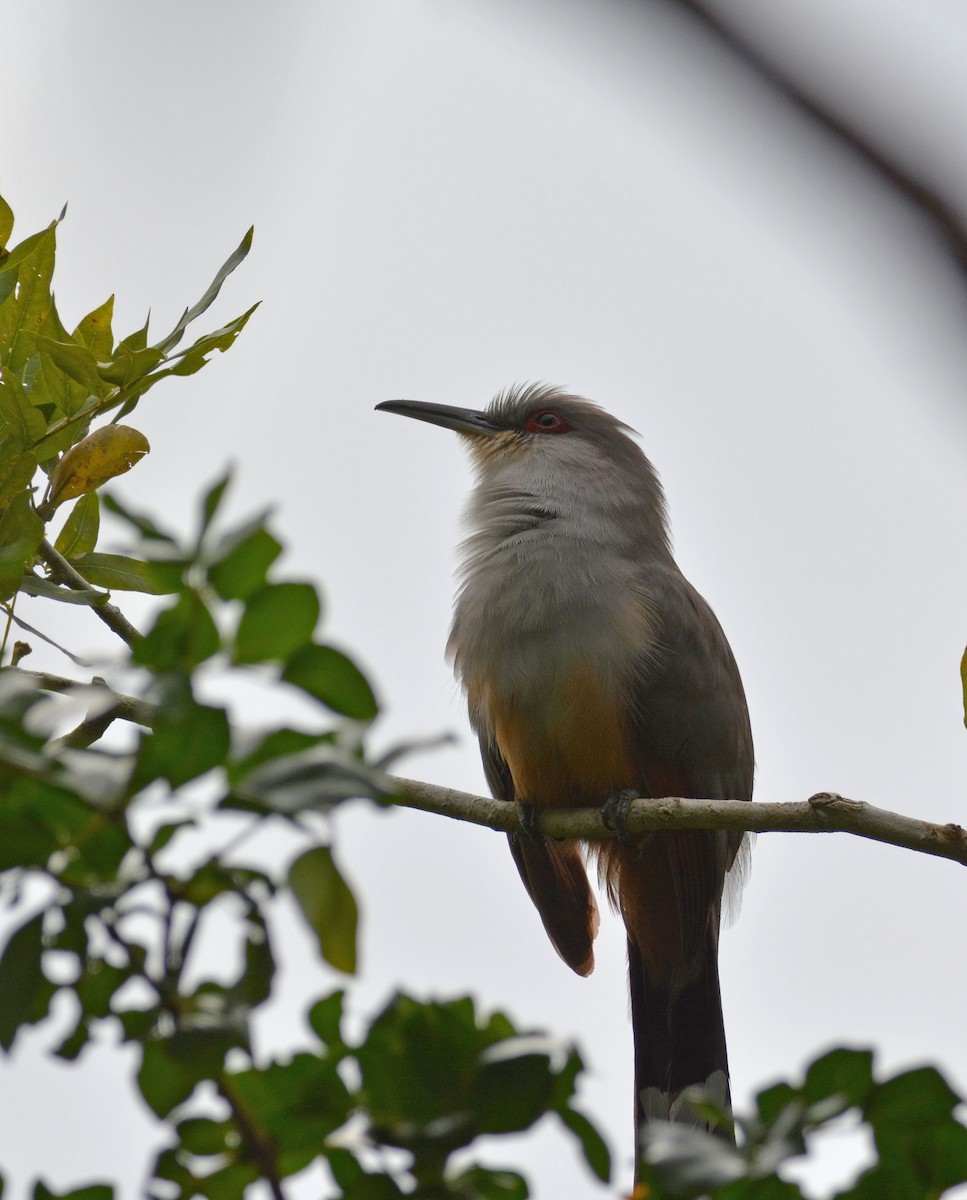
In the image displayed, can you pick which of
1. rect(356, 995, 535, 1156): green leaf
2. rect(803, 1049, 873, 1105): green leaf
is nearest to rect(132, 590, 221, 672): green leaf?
rect(356, 995, 535, 1156): green leaf

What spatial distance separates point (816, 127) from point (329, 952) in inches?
34.5

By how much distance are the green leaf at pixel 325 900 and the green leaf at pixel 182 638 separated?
20cm

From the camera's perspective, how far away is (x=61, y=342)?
2562 mm

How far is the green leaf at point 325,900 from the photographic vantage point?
1.14 m

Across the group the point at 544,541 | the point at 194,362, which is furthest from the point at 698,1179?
the point at 544,541

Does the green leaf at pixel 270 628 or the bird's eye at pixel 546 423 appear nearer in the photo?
the green leaf at pixel 270 628

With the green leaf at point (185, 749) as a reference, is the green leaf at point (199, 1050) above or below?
below

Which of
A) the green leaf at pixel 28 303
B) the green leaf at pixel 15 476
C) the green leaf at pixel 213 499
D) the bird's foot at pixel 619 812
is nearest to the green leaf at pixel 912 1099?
the green leaf at pixel 213 499

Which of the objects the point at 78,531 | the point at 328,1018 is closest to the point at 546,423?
the point at 78,531

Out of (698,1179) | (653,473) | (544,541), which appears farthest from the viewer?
(653,473)

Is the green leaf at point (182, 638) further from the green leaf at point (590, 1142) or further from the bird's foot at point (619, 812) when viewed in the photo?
the bird's foot at point (619, 812)

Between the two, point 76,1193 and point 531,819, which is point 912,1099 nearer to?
point 76,1193

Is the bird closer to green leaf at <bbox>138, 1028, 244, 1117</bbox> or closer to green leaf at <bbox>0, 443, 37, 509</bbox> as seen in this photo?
green leaf at <bbox>0, 443, 37, 509</bbox>

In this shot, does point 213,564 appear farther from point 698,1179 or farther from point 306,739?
point 698,1179
